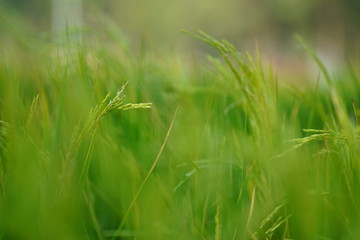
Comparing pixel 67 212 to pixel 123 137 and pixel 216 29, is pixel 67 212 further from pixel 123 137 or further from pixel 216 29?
pixel 216 29

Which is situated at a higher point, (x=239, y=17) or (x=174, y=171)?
(x=239, y=17)

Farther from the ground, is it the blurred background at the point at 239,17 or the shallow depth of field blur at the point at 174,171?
the blurred background at the point at 239,17

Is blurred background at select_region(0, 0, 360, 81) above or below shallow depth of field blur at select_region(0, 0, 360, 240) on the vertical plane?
above

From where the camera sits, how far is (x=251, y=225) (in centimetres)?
42

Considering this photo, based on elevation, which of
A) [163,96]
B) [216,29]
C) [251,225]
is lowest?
[251,225]

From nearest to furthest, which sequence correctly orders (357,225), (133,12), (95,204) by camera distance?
(357,225) → (95,204) → (133,12)

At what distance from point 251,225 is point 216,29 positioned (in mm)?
18948

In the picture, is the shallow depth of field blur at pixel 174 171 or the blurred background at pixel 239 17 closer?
the shallow depth of field blur at pixel 174 171

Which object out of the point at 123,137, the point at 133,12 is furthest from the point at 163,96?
the point at 133,12

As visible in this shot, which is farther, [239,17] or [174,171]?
[239,17]

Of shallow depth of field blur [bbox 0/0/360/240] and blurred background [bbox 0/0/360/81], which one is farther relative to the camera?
blurred background [bbox 0/0/360/81]

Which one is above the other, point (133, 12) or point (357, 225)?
point (133, 12)

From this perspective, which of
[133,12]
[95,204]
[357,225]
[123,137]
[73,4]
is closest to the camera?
[357,225]

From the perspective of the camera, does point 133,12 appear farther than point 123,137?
Yes
